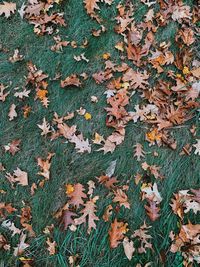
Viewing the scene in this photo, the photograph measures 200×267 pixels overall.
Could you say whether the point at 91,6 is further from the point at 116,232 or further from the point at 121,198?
the point at 116,232

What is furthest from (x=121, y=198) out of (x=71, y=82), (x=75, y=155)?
(x=71, y=82)

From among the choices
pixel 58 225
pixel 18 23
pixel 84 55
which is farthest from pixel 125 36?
pixel 58 225

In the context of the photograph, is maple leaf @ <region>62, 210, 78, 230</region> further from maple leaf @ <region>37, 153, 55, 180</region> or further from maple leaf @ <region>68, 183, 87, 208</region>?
maple leaf @ <region>37, 153, 55, 180</region>

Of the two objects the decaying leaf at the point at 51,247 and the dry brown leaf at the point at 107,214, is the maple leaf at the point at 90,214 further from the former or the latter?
the decaying leaf at the point at 51,247

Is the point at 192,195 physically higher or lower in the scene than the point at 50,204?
lower

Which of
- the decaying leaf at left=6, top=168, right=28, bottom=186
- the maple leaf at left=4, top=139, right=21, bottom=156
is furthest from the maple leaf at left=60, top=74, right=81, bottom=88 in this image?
the decaying leaf at left=6, top=168, right=28, bottom=186

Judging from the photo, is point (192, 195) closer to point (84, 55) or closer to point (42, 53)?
point (84, 55)
